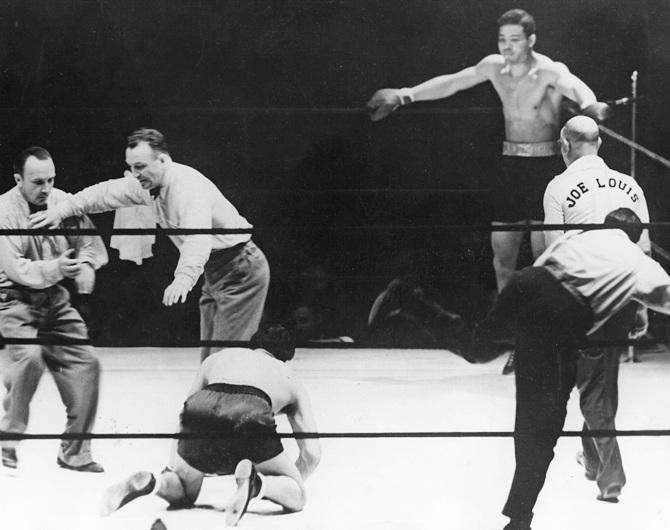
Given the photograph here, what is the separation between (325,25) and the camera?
2574mm

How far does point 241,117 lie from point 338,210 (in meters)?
0.39

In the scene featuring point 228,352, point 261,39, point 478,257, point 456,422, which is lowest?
point 456,422

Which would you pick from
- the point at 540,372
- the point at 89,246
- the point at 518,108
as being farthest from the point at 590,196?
the point at 89,246

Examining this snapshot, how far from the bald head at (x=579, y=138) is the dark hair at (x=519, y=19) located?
0.30 meters

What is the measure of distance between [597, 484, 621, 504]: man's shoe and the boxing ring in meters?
0.02

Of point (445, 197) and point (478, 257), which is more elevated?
point (445, 197)

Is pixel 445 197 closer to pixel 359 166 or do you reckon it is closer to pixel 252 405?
pixel 359 166

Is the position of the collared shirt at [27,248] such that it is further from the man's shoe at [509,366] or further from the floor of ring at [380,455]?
the man's shoe at [509,366]

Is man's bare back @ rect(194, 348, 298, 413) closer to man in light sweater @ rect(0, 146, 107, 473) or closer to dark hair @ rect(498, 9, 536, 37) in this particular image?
man in light sweater @ rect(0, 146, 107, 473)

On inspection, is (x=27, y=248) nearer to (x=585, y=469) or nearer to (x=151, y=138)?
(x=151, y=138)

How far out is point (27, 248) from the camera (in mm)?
2580

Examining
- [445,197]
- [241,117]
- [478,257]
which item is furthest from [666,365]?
[241,117]

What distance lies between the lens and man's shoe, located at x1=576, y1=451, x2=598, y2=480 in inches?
101

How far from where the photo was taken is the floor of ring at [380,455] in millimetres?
2508
